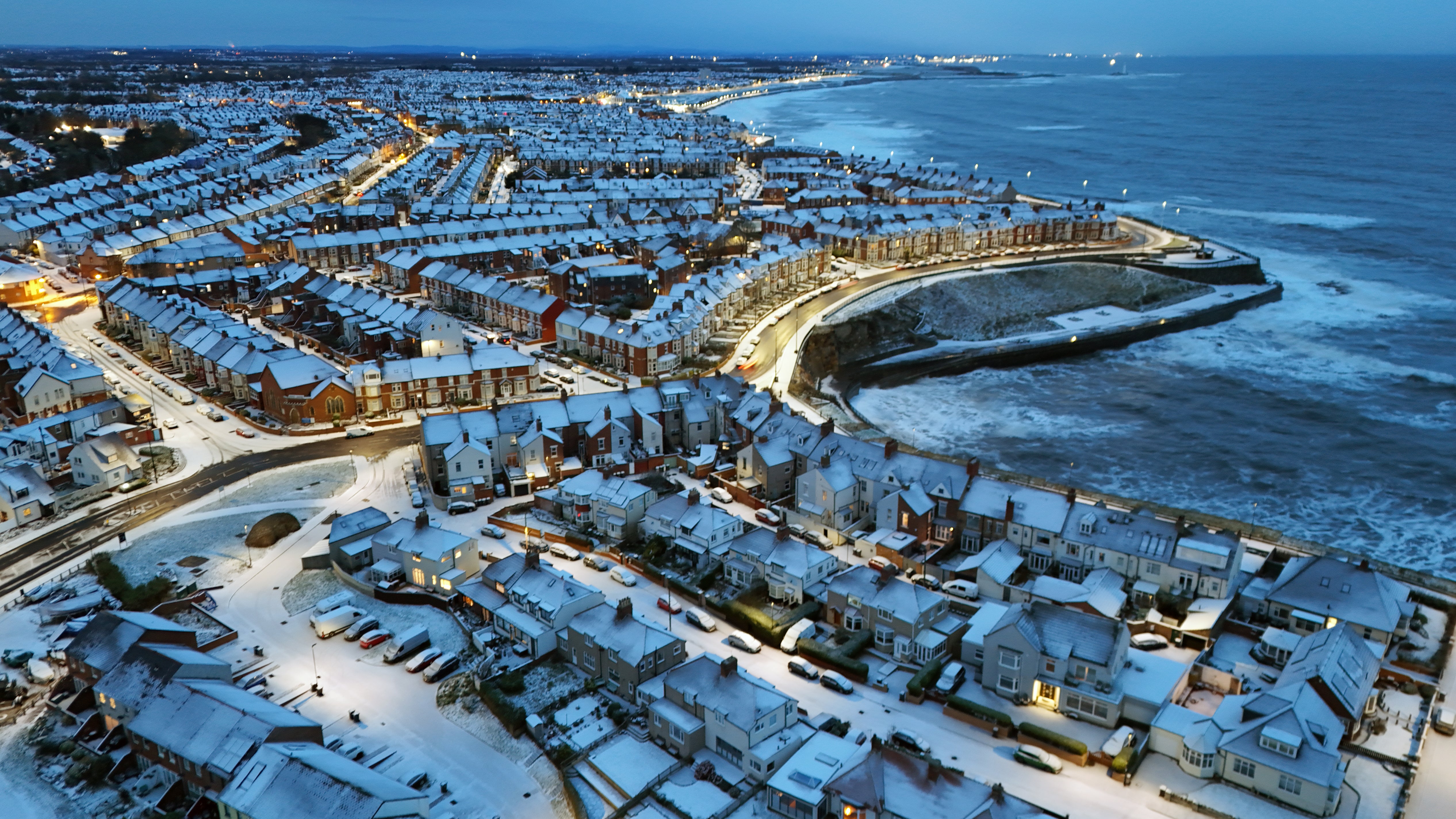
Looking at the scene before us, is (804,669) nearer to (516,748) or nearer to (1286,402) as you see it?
(516,748)

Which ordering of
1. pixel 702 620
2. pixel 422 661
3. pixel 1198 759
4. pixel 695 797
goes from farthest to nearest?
pixel 702 620, pixel 422 661, pixel 1198 759, pixel 695 797

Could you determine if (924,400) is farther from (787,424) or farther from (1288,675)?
(1288,675)

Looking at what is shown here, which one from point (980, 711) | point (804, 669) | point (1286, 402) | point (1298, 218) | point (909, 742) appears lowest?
point (1286, 402)

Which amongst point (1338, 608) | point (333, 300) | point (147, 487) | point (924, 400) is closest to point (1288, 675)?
point (1338, 608)

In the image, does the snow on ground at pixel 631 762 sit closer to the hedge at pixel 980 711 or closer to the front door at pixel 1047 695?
the hedge at pixel 980 711

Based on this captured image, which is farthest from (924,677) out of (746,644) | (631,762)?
(631,762)

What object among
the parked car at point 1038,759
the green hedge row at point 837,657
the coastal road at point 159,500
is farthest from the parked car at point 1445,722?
the coastal road at point 159,500
